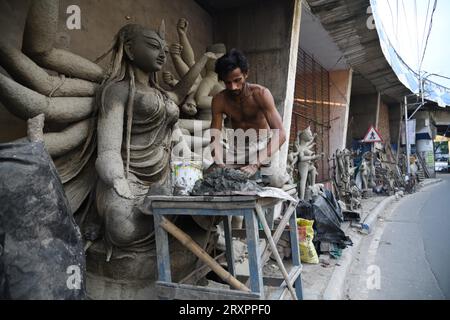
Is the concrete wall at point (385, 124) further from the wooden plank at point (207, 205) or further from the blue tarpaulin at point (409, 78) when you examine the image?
the wooden plank at point (207, 205)

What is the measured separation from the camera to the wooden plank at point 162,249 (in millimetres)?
1937

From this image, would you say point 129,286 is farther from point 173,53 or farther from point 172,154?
point 173,53

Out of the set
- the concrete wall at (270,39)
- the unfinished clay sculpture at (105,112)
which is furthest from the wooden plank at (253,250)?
the concrete wall at (270,39)

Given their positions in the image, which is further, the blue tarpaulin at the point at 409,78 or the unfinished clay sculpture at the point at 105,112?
the blue tarpaulin at the point at 409,78

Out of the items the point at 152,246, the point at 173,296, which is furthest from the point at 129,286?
the point at 173,296

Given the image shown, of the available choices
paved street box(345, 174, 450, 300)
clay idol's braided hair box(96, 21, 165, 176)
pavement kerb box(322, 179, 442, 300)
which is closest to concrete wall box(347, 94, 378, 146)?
paved street box(345, 174, 450, 300)

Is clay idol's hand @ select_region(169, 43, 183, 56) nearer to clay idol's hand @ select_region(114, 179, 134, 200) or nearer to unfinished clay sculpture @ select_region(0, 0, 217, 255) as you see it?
unfinished clay sculpture @ select_region(0, 0, 217, 255)

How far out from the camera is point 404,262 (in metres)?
4.15

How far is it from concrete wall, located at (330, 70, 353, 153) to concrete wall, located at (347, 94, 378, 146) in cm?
409

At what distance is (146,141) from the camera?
2578 millimetres

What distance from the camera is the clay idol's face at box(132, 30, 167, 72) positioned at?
250 centimetres

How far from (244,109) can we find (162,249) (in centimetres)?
144

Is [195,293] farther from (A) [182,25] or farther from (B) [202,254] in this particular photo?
(A) [182,25]

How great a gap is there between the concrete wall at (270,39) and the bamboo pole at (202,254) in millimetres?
3610
